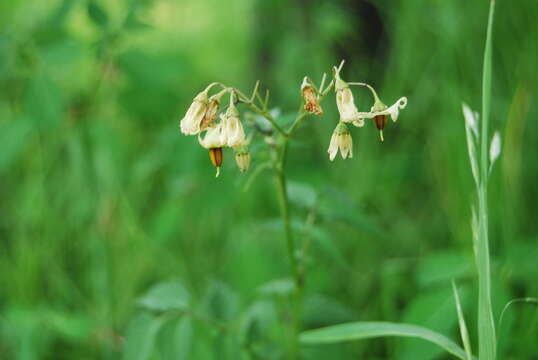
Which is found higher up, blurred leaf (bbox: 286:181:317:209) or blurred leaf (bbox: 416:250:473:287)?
blurred leaf (bbox: 286:181:317:209)

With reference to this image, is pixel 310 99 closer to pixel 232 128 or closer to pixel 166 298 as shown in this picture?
pixel 232 128

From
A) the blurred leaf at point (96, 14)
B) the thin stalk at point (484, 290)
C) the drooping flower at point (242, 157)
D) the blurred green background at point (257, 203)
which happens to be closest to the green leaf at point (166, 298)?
the blurred green background at point (257, 203)

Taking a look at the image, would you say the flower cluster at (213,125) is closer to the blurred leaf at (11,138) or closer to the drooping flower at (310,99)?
the drooping flower at (310,99)

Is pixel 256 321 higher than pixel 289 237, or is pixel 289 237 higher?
pixel 289 237

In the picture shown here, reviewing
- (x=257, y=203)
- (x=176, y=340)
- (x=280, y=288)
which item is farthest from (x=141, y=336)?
(x=257, y=203)

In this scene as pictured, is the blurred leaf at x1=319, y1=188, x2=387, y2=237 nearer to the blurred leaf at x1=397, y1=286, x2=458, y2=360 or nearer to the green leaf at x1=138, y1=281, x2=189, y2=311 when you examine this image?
the blurred leaf at x1=397, y1=286, x2=458, y2=360

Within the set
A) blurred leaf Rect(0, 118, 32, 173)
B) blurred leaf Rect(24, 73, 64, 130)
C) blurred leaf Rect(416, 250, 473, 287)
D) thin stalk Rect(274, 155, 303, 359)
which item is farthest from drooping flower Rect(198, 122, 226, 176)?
blurred leaf Rect(0, 118, 32, 173)

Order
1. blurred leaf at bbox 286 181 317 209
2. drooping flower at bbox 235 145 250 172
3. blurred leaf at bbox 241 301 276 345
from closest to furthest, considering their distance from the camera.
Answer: drooping flower at bbox 235 145 250 172 → blurred leaf at bbox 241 301 276 345 → blurred leaf at bbox 286 181 317 209
